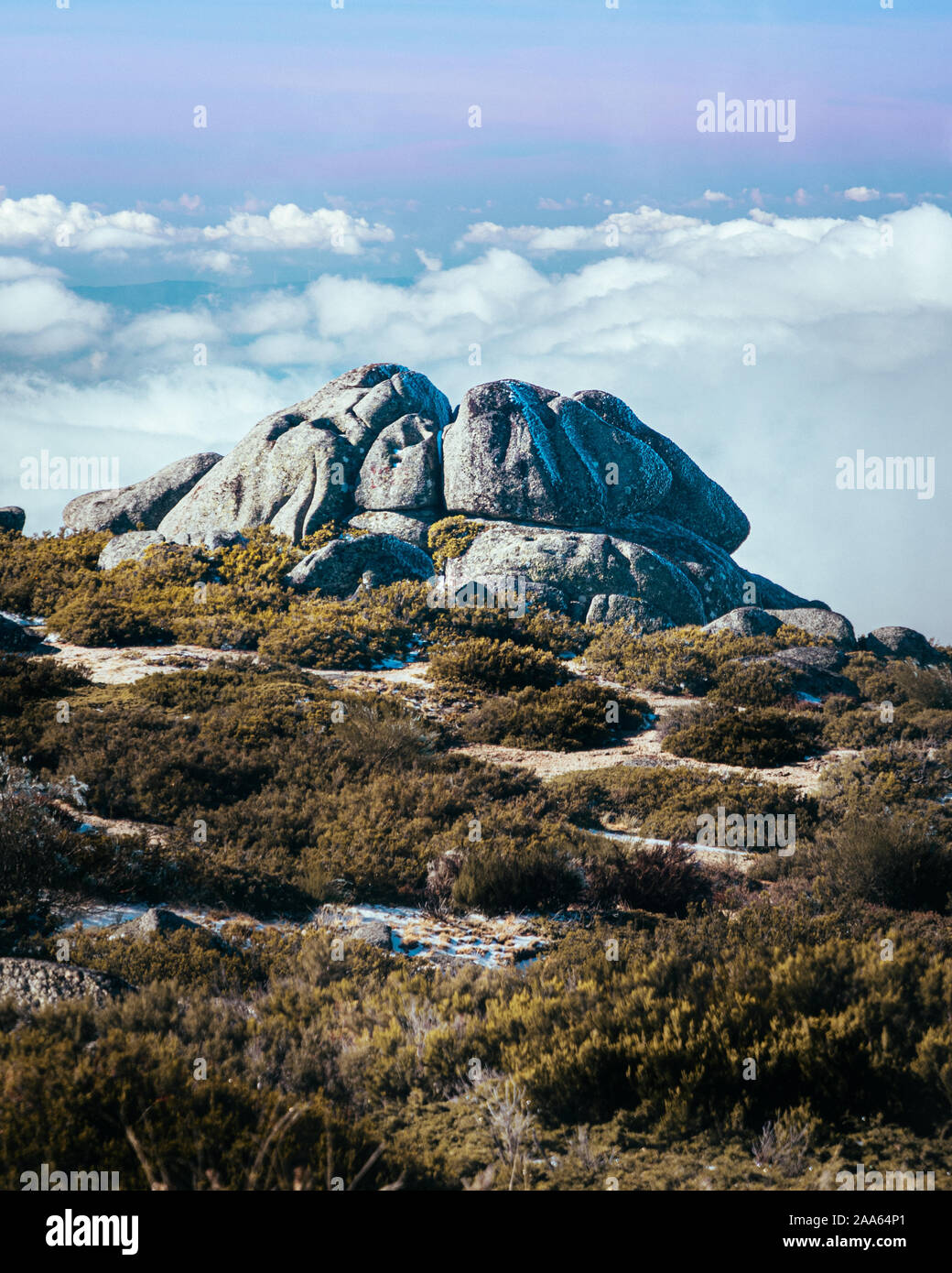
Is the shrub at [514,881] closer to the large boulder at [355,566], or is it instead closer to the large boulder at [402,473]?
the large boulder at [355,566]

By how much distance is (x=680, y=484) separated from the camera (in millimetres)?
39875

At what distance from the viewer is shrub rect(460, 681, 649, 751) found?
17.1m

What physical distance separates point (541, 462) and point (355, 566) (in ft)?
31.4

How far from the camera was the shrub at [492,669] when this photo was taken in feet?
69.1

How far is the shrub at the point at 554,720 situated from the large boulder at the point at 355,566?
1088cm

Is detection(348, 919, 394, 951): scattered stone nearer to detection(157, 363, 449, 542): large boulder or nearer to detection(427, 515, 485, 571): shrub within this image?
detection(427, 515, 485, 571): shrub

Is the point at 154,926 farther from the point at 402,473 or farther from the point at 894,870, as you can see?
the point at 402,473

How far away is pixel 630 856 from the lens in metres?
10.1

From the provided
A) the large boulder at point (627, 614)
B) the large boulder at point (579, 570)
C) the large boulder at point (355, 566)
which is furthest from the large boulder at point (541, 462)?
the large boulder at point (355, 566)

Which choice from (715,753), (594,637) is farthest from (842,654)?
(715,753)

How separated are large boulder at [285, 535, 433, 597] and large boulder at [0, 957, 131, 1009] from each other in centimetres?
2217

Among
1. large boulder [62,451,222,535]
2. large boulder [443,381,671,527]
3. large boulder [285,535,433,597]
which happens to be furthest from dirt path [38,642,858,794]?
large boulder [62,451,222,535]
